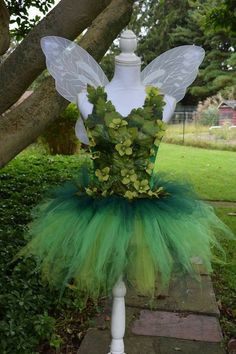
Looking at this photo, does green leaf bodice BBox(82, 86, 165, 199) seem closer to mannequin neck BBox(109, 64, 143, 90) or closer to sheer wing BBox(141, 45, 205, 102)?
mannequin neck BBox(109, 64, 143, 90)

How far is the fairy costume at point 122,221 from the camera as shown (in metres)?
1.80

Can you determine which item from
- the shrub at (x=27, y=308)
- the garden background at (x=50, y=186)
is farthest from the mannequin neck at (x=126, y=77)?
the shrub at (x=27, y=308)

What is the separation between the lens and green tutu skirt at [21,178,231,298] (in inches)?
70.6

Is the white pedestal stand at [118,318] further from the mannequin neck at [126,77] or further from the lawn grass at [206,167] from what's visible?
the lawn grass at [206,167]

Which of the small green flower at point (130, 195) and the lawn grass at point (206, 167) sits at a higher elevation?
the small green flower at point (130, 195)

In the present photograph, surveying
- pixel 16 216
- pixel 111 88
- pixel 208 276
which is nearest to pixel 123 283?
pixel 111 88

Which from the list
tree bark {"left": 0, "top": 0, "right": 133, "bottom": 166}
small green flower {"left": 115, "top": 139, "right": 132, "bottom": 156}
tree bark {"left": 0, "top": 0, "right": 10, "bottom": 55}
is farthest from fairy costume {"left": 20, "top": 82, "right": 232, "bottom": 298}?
tree bark {"left": 0, "top": 0, "right": 10, "bottom": 55}

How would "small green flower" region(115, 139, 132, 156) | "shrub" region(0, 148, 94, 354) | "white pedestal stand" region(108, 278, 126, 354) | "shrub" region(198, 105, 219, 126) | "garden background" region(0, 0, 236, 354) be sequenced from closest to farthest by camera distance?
"small green flower" region(115, 139, 132, 156), "white pedestal stand" region(108, 278, 126, 354), "shrub" region(0, 148, 94, 354), "garden background" region(0, 0, 236, 354), "shrub" region(198, 105, 219, 126)

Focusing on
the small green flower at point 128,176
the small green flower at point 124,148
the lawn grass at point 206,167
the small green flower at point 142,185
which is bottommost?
the lawn grass at point 206,167

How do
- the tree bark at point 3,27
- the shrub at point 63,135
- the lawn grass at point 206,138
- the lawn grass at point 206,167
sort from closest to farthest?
the tree bark at point 3,27
the lawn grass at point 206,167
the shrub at point 63,135
the lawn grass at point 206,138

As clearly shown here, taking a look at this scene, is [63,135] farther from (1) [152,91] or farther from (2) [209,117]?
(1) [152,91]

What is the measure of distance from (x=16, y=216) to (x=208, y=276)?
66.7 inches

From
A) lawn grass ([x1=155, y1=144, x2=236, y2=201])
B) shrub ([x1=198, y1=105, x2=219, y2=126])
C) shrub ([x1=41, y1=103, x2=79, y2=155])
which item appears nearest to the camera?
lawn grass ([x1=155, y1=144, x2=236, y2=201])

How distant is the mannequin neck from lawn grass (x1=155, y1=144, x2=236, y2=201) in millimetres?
3564
